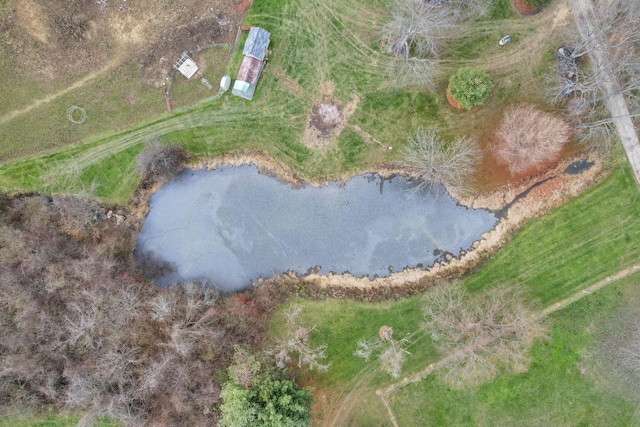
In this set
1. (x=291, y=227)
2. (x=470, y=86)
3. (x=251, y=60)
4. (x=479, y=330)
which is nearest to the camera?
(x=479, y=330)

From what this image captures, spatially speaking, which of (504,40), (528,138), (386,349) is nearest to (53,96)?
(386,349)

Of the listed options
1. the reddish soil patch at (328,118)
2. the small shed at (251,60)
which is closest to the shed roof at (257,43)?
the small shed at (251,60)

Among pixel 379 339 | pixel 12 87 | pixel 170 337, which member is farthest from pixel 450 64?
pixel 12 87

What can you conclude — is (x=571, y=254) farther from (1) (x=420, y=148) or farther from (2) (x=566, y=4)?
(2) (x=566, y=4)

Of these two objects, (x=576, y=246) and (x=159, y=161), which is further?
(x=159, y=161)

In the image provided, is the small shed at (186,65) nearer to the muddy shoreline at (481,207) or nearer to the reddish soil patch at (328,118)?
the muddy shoreline at (481,207)

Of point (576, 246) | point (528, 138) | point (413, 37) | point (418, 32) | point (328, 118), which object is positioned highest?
point (413, 37)

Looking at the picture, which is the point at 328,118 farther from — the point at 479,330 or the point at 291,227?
the point at 479,330
